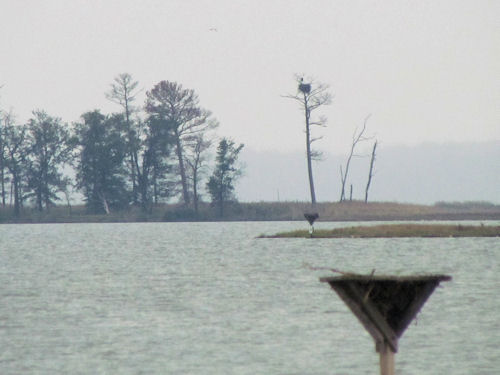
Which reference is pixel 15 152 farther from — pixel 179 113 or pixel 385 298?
pixel 385 298

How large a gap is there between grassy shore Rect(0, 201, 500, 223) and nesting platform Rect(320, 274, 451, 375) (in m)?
78.7

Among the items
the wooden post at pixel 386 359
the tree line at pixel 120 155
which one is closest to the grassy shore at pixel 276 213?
the tree line at pixel 120 155

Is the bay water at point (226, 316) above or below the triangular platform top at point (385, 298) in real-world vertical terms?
below

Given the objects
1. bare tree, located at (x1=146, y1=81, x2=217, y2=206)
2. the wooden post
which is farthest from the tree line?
the wooden post

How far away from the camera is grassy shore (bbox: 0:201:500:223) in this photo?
95.8 meters

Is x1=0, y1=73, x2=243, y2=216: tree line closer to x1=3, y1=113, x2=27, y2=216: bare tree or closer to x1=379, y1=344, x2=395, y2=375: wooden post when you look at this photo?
x1=3, y1=113, x2=27, y2=216: bare tree

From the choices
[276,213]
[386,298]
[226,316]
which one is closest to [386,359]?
[386,298]

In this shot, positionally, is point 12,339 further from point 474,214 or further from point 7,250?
point 474,214

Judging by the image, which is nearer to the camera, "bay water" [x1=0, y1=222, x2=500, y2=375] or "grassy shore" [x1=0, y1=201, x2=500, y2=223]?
"bay water" [x1=0, y1=222, x2=500, y2=375]

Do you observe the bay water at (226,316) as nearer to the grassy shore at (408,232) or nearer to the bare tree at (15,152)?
the grassy shore at (408,232)

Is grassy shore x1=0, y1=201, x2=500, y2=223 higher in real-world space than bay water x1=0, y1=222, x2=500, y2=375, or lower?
higher

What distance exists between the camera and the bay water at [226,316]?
887 inches

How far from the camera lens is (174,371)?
21.5 m

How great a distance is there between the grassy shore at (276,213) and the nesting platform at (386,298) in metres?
78.7
